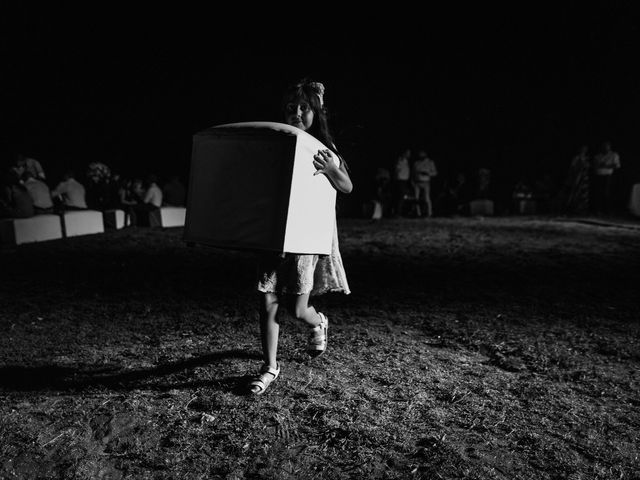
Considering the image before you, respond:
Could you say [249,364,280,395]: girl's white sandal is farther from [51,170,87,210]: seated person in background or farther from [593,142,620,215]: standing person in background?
[593,142,620,215]: standing person in background

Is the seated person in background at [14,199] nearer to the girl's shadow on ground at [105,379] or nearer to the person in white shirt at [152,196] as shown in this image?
the person in white shirt at [152,196]

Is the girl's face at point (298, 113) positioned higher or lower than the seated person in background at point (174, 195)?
higher

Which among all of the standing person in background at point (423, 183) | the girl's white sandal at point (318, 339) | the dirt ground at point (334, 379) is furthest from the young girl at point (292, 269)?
the standing person in background at point (423, 183)

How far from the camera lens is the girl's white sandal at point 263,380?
3352 mm

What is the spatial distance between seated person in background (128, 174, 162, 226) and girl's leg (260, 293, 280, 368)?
11.3 metres

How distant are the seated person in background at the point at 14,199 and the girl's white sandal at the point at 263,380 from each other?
9155 millimetres

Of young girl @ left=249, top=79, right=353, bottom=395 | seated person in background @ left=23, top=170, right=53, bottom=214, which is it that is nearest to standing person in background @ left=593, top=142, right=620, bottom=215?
seated person in background @ left=23, top=170, right=53, bottom=214

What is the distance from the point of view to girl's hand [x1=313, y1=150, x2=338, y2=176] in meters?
2.97

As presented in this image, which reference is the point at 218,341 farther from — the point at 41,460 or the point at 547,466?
the point at 547,466

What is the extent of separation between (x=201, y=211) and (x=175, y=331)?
219cm

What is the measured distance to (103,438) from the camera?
2.81m

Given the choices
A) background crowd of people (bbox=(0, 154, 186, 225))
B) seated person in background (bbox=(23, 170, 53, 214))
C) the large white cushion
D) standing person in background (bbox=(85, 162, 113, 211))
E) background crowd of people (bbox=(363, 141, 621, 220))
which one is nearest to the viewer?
the large white cushion

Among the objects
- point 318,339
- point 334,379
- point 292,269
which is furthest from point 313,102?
point 334,379

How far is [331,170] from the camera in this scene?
3.04m
